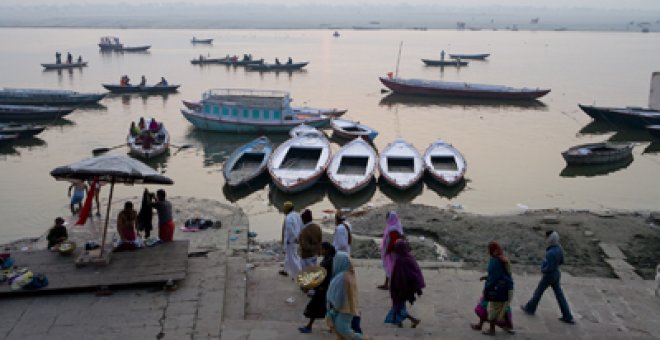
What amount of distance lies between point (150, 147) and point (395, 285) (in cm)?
1684

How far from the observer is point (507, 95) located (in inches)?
1558

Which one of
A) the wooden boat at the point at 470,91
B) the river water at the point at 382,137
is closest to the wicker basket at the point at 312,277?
the river water at the point at 382,137

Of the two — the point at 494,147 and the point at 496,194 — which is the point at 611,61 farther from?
the point at 496,194

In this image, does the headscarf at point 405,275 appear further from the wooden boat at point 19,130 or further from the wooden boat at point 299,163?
the wooden boat at point 19,130

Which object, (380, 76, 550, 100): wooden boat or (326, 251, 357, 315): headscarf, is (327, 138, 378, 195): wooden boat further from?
(380, 76, 550, 100): wooden boat

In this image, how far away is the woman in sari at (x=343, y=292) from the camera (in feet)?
22.6

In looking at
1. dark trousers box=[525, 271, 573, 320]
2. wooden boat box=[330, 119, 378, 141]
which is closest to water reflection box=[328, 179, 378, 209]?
wooden boat box=[330, 119, 378, 141]

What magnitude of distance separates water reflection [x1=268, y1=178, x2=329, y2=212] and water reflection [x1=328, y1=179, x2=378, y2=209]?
33 centimetres

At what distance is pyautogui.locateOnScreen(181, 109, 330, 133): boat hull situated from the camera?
89.4 feet

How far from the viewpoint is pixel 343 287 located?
271 inches

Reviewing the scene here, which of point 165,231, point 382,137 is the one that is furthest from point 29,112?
point 165,231

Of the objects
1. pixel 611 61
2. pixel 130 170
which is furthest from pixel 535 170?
pixel 611 61

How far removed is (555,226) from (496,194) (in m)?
5.64

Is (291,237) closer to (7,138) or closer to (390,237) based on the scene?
(390,237)
